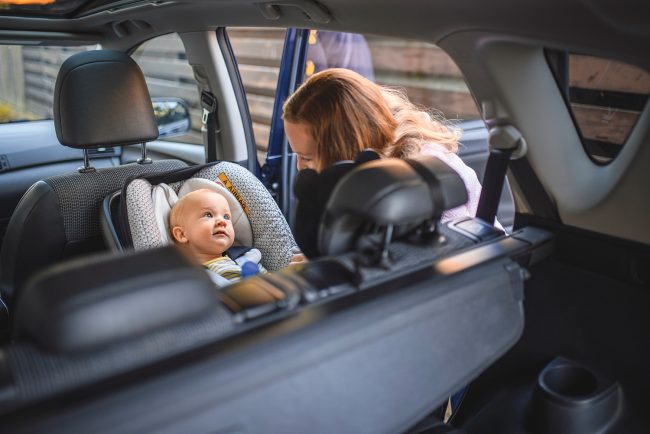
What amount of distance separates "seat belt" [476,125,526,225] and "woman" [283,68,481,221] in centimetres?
23

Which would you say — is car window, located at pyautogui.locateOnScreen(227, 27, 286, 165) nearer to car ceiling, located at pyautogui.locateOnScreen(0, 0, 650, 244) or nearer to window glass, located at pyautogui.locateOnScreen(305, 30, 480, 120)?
window glass, located at pyautogui.locateOnScreen(305, 30, 480, 120)

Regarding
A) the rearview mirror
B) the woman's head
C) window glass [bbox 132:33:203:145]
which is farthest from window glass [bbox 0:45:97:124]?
the woman's head

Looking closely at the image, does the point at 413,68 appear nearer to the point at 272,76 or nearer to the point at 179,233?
the point at 272,76

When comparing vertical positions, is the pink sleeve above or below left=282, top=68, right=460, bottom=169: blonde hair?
below

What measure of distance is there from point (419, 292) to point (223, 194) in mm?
1294

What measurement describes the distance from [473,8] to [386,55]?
104 inches

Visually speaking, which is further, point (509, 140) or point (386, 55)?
point (386, 55)

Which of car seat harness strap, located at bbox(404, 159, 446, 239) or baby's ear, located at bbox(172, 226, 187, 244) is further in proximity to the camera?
baby's ear, located at bbox(172, 226, 187, 244)

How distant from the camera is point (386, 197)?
100cm

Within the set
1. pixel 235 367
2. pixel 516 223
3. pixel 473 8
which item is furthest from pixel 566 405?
pixel 473 8

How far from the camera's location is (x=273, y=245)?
2.18 m

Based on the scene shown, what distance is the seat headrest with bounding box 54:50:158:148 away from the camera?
2.04 m

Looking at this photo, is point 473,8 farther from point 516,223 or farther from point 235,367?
point 235,367

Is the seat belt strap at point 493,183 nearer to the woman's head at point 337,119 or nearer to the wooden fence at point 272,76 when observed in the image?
the wooden fence at point 272,76
